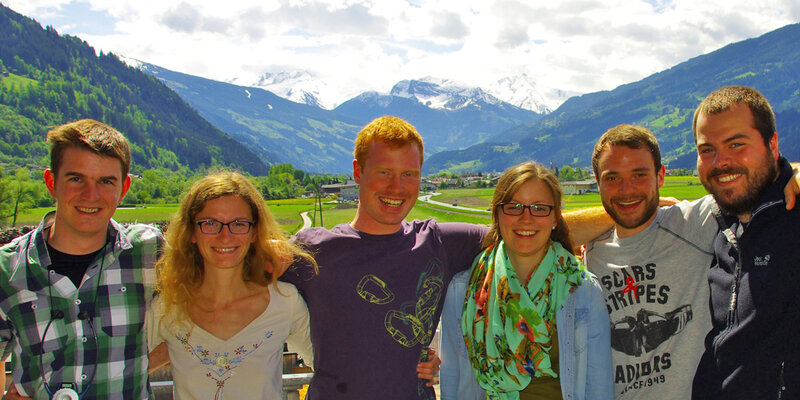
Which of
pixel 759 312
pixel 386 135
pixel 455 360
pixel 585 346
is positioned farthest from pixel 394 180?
pixel 759 312

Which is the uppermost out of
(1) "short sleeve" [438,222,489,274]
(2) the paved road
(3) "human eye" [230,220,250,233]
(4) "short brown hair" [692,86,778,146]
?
(4) "short brown hair" [692,86,778,146]

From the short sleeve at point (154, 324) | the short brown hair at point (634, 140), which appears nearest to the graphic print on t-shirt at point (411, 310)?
the short sleeve at point (154, 324)

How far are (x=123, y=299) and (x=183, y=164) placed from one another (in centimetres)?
21275

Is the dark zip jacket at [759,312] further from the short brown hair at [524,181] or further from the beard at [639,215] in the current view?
the short brown hair at [524,181]

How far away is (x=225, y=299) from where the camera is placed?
Result: 11.8 feet

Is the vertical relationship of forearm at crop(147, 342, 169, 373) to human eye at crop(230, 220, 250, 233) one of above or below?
below

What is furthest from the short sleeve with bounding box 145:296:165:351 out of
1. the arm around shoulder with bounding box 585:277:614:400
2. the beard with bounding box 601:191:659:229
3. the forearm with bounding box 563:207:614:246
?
the beard with bounding box 601:191:659:229

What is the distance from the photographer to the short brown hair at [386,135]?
351cm

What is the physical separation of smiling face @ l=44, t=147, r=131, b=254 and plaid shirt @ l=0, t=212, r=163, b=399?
0.39 feet

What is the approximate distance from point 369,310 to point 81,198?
2.03 metres

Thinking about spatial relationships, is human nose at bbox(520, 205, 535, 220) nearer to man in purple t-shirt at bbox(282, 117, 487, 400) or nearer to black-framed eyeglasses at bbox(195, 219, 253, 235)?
man in purple t-shirt at bbox(282, 117, 487, 400)

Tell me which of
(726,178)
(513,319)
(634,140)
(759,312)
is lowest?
(513,319)

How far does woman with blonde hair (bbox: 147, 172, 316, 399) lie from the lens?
11.1 ft

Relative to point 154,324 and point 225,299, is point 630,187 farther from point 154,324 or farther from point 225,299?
point 154,324
